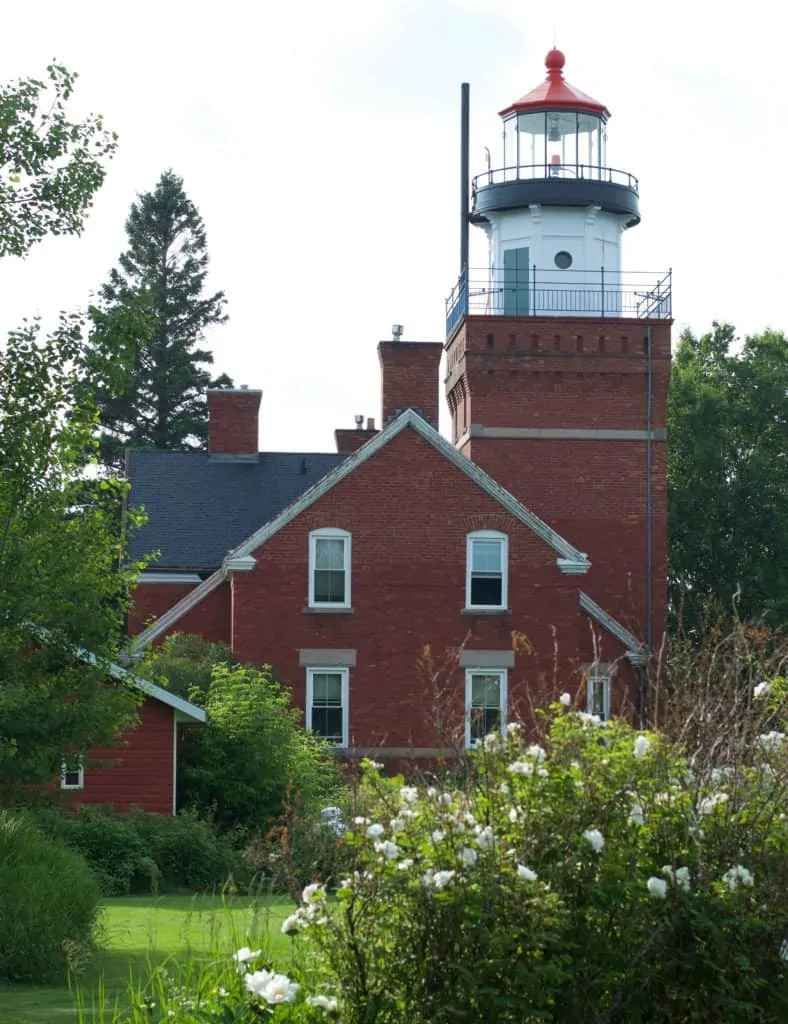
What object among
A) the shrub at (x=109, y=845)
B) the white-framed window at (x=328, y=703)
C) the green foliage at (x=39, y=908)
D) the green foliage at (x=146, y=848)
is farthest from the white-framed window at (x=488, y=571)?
the green foliage at (x=39, y=908)

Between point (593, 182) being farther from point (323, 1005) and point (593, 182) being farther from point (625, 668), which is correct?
point (323, 1005)

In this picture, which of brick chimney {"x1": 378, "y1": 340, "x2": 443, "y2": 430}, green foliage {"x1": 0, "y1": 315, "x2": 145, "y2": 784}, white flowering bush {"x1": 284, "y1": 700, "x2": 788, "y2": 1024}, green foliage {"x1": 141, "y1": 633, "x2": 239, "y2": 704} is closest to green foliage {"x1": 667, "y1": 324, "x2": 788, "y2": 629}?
brick chimney {"x1": 378, "y1": 340, "x2": 443, "y2": 430}

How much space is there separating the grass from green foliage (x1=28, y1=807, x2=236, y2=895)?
5258mm

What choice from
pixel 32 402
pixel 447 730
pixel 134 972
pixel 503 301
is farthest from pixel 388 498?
pixel 447 730

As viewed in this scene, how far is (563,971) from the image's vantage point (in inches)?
347

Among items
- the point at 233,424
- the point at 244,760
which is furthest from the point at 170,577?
the point at 244,760

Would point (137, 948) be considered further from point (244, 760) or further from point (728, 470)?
point (728, 470)

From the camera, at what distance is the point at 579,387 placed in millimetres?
40938

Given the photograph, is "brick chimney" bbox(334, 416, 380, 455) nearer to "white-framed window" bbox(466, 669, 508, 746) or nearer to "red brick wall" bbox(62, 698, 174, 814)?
"white-framed window" bbox(466, 669, 508, 746)

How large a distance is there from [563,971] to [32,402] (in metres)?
10.9

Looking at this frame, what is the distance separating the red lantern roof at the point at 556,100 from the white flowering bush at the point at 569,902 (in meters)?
35.1

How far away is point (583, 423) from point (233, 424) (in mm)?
9050

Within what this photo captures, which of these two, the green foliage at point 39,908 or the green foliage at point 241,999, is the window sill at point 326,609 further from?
the green foliage at point 241,999

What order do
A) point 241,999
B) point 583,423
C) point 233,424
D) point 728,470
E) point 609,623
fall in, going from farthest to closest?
point 728,470, point 233,424, point 583,423, point 609,623, point 241,999
